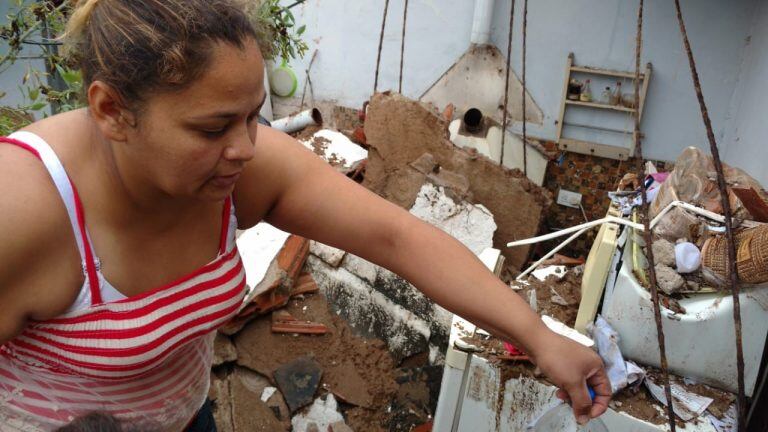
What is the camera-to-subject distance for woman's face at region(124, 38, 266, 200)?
104 cm

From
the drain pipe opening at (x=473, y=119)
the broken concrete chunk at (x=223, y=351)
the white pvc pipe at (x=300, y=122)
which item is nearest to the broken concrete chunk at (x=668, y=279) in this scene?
the broken concrete chunk at (x=223, y=351)

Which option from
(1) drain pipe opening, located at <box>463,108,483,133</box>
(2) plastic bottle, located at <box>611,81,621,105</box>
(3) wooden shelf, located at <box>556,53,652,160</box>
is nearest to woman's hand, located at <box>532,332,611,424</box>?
(1) drain pipe opening, located at <box>463,108,483,133</box>

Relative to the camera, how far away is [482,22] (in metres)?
6.12

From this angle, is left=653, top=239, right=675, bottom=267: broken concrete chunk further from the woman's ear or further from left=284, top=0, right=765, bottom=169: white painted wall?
left=284, top=0, right=765, bottom=169: white painted wall

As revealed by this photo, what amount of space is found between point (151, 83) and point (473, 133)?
→ 4.92 m

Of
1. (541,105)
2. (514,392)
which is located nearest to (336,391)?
(514,392)

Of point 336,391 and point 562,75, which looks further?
point 562,75

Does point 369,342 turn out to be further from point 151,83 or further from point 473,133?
point 151,83

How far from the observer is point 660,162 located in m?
5.93

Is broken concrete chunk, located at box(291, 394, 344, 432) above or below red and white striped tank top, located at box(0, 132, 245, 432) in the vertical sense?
below

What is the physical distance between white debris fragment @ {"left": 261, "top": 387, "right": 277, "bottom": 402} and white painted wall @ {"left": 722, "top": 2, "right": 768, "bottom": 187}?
3410 millimetres

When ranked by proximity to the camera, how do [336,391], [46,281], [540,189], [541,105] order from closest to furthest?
[46,281], [336,391], [540,189], [541,105]

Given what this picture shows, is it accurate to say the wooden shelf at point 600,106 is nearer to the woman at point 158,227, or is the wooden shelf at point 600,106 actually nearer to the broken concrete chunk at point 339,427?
the broken concrete chunk at point 339,427

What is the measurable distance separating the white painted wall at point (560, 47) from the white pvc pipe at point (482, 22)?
11 cm
